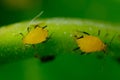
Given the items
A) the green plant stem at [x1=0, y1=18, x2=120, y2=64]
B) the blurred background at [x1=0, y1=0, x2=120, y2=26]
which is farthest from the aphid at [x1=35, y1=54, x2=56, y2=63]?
the blurred background at [x1=0, y1=0, x2=120, y2=26]

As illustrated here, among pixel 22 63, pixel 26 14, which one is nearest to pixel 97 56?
pixel 22 63

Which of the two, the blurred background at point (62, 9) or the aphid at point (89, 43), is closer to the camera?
the aphid at point (89, 43)

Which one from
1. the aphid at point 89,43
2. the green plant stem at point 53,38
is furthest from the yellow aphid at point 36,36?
the aphid at point 89,43

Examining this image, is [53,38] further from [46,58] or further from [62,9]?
[62,9]

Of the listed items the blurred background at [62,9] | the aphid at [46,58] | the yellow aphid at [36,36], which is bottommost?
the aphid at [46,58]

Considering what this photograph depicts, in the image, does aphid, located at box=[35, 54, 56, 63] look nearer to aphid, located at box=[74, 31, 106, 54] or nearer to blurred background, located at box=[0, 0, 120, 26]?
aphid, located at box=[74, 31, 106, 54]

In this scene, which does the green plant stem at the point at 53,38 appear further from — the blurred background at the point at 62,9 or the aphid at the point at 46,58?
the blurred background at the point at 62,9

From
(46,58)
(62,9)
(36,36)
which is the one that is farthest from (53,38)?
(62,9)
